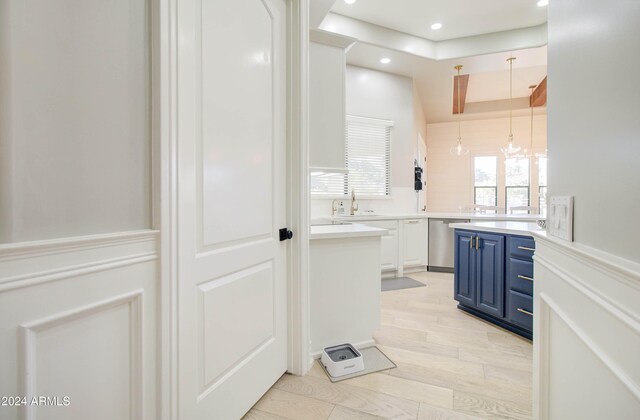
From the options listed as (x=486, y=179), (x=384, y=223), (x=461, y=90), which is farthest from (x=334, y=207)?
(x=486, y=179)

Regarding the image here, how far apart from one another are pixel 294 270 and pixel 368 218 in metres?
2.44

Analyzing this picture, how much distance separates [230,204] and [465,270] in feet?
8.46

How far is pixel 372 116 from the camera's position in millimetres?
4766

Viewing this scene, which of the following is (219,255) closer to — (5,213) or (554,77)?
(5,213)

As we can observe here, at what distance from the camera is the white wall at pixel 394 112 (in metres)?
4.67

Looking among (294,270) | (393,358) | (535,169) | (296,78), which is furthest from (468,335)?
(535,169)

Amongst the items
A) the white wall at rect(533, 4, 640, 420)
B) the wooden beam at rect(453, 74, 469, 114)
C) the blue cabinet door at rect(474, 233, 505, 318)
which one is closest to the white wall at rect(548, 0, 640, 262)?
the white wall at rect(533, 4, 640, 420)

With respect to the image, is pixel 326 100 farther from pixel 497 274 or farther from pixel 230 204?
pixel 497 274

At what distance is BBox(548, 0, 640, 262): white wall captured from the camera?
1.93ft

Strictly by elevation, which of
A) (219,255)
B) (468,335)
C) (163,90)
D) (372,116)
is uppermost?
(372,116)

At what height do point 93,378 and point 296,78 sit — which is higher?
point 296,78

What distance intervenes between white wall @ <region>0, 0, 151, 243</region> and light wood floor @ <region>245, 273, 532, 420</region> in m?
1.31

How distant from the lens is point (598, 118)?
2.35ft

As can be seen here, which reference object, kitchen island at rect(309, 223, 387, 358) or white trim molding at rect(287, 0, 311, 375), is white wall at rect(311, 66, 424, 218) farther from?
white trim molding at rect(287, 0, 311, 375)
